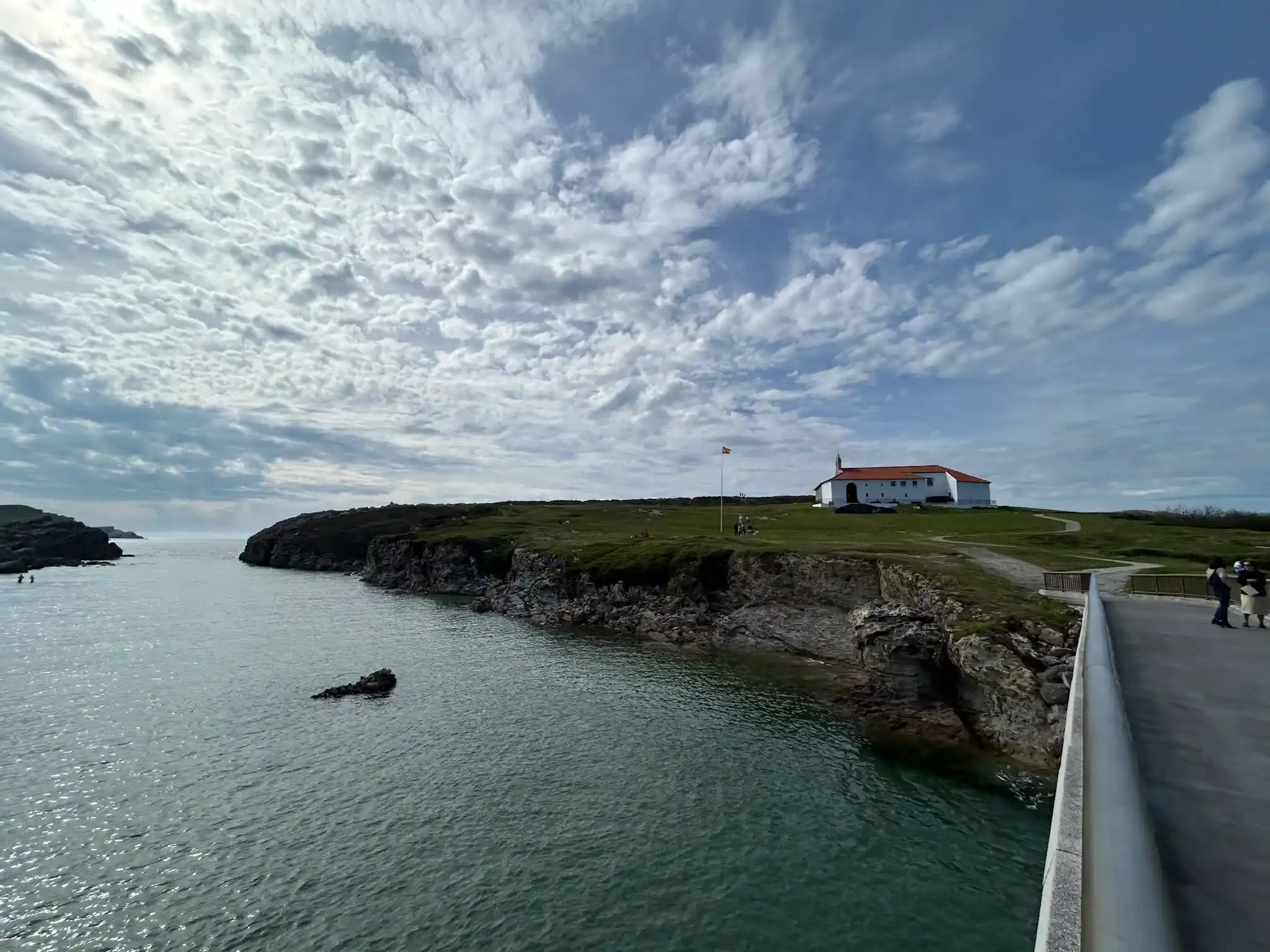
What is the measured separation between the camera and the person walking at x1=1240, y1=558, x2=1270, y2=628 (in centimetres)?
2311

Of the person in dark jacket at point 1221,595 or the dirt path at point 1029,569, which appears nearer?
the person in dark jacket at point 1221,595

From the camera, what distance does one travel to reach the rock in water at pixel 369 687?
130 feet

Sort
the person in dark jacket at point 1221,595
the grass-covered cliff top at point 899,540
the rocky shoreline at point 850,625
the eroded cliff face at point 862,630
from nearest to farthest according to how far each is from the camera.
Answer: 1. the person in dark jacket at point 1221,595
2. the eroded cliff face at point 862,630
3. the rocky shoreline at point 850,625
4. the grass-covered cliff top at point 899,540

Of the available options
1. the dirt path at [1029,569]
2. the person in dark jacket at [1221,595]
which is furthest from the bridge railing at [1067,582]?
the person in dark jacket at [1221,595]

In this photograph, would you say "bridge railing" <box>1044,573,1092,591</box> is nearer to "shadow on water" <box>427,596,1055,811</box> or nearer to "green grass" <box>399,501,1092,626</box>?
"green grass" <box>399,501,1092,626</box>

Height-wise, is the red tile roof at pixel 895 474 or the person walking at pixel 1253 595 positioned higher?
the red tile roof at pixel 895 474

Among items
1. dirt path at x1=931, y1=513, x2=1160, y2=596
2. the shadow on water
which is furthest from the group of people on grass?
the shadow on water

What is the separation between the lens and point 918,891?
19.1 m

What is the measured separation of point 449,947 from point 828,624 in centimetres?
4028

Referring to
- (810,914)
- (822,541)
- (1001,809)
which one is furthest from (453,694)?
(822,541)

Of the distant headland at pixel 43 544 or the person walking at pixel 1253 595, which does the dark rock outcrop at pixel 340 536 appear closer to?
the distant headland at pixel 43 544

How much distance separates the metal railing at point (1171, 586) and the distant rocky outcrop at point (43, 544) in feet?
699

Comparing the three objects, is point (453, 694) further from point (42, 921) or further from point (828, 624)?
point (828, 624)

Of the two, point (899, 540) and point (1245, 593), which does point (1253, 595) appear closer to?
point (1245, 593)
